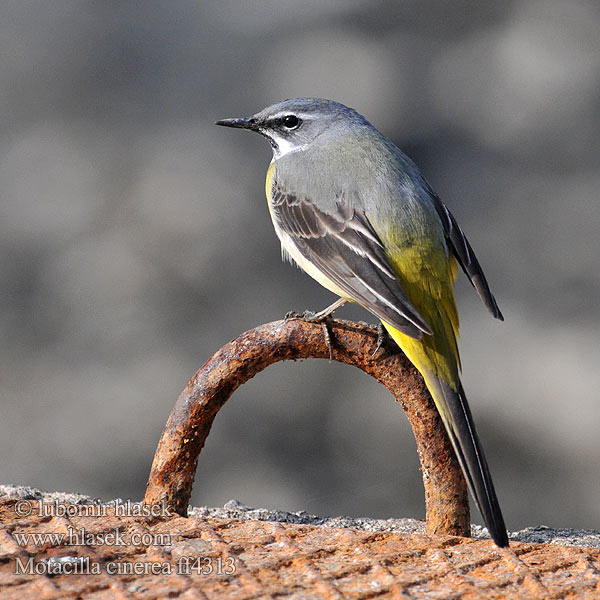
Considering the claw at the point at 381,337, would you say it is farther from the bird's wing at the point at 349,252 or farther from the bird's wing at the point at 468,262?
the bird's wing at the point at 468,262

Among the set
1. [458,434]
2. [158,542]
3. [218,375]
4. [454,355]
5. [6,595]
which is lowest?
[6,595]

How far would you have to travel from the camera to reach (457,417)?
1.90 m

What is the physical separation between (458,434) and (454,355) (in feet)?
1.33

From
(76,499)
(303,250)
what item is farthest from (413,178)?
(76,499)

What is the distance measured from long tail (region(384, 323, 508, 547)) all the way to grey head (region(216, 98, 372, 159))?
1190 millimetres

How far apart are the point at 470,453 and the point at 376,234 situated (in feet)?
3.17

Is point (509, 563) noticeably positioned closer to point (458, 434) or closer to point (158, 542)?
point (458, 434)

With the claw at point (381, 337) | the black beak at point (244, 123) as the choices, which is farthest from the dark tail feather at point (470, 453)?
the black beak at point (244, 123)

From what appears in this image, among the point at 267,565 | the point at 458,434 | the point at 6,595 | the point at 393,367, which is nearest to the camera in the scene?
the point at 6,595

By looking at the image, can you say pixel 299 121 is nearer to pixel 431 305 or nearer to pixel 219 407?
pixel 431 305

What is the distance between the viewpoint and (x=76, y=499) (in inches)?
92.4

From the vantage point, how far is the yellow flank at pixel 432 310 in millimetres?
2105

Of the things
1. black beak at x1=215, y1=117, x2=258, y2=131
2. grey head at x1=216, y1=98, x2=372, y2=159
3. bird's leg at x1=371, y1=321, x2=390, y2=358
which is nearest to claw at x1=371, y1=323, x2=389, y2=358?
bird's leg at x1=371, y1=321, x2=390, y2=358

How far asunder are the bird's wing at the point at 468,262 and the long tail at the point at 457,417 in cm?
40
